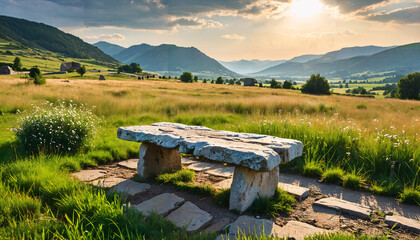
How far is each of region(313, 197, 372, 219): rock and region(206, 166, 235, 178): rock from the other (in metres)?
1.98

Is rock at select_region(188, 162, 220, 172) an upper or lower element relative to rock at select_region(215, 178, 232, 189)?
lower

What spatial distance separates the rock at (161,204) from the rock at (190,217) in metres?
0.12

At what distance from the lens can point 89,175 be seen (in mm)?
5465

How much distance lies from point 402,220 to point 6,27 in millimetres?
247511

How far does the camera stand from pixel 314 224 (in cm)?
368

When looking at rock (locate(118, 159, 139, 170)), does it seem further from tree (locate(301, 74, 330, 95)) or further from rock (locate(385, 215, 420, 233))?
tree (locate(301, 74, 330, 95))

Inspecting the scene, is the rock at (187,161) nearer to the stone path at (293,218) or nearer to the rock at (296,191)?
the stone path at (293,218)

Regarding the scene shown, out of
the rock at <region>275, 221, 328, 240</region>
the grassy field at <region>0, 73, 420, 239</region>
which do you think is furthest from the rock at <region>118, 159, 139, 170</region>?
the rock at <region>275, 221, 328, 240</region>

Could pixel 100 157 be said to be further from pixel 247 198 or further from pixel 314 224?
pixel 314 224

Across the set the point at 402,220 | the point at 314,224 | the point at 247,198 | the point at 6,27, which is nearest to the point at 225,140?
the point at 247,198

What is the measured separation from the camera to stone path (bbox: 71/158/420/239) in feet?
11.3

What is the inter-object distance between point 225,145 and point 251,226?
1282mm

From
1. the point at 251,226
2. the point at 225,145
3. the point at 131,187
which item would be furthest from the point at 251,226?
the point at 131,187

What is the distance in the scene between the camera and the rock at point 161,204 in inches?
155
